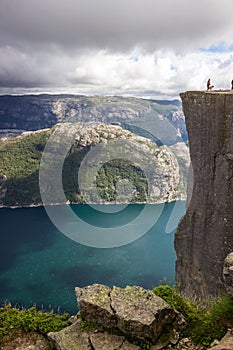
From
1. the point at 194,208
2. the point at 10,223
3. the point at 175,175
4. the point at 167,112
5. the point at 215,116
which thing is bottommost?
the point at 10,223

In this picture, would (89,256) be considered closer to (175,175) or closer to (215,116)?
(215,116)

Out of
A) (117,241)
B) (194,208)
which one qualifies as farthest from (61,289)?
(194,208)

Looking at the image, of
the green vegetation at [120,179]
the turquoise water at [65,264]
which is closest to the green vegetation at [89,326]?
the turquoise water at [65,264]

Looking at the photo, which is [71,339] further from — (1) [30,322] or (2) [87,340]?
(1) [30,322]

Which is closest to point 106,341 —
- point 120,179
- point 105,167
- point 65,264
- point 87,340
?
point 87,340

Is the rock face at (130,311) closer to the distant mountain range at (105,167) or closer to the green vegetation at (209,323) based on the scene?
the green vegetation at (209,323)

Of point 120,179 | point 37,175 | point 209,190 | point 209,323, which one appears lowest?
point 120,179
